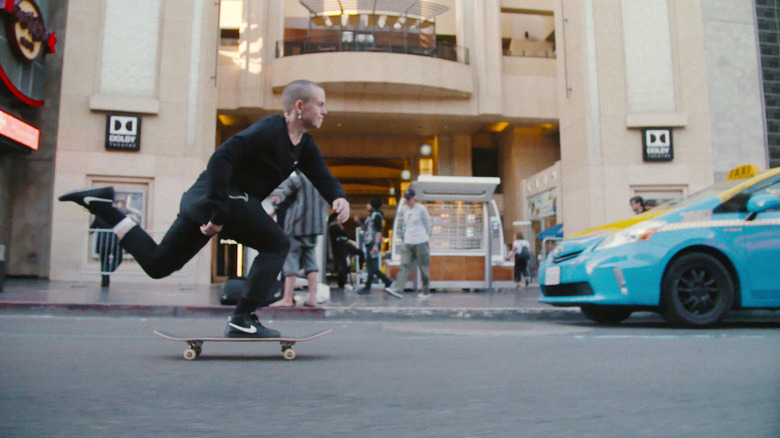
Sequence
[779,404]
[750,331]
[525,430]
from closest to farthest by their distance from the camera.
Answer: [525,430]
[779,404]
[750,331]

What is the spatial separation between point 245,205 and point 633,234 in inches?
166

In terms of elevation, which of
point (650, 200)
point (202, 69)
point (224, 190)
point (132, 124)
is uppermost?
point (202, 69)

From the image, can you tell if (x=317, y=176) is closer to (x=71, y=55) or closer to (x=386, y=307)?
(x=386, y=307)

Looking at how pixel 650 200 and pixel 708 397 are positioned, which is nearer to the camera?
pixel 708 397

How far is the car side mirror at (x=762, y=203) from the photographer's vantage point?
5.73 meters

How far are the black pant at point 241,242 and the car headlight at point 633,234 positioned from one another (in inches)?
150

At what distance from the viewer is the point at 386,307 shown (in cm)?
773

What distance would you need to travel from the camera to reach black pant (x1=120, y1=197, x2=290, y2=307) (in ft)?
11.2

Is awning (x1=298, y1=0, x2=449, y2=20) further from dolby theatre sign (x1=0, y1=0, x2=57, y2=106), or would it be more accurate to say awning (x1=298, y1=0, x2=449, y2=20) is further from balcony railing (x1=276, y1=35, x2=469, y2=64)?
dolby theatre sign (x1=0, y1=0, x2=57, y2=106)

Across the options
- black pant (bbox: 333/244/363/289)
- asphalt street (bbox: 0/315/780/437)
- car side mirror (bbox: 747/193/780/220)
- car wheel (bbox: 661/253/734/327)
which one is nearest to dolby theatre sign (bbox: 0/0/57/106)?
black pant (bbox: 333/244/363/289)

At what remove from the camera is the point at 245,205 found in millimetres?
3396

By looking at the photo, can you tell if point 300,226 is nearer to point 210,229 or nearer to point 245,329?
point 245,329

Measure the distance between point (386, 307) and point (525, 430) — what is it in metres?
5.82

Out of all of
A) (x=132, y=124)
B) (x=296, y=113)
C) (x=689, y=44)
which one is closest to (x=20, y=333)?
(x=296, y=113)
